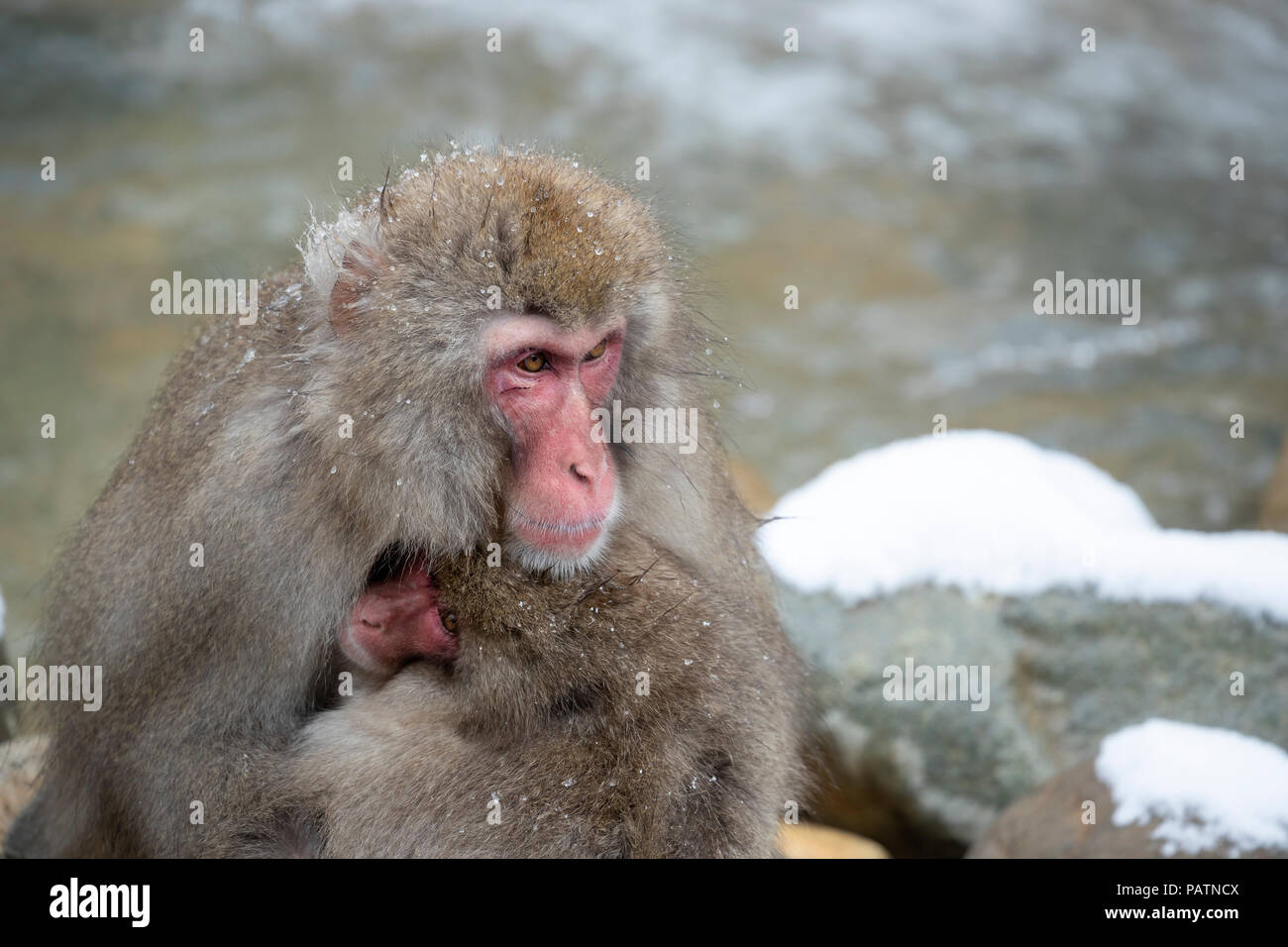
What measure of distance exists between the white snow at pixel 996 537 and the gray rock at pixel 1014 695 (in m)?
0.12

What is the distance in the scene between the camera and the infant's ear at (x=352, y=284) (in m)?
4.04

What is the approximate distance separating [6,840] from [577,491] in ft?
9.42

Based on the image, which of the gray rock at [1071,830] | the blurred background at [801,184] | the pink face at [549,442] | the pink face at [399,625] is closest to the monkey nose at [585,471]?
the pink face at [549,442]

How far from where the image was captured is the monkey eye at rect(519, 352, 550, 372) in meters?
4.01

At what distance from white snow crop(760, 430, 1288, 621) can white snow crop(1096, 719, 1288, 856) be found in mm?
1158

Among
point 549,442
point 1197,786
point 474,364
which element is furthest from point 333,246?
point 1197,786

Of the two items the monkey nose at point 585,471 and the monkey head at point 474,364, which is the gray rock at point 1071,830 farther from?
the monkey nose at point 585,471

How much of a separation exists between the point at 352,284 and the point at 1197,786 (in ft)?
10.4

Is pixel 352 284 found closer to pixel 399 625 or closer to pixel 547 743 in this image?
pixel 399 625

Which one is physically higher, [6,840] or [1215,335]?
[1215,335]

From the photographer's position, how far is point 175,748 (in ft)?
13.7

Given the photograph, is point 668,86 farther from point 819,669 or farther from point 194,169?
point 819,669

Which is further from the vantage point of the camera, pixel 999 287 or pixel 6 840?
pixel 999 287

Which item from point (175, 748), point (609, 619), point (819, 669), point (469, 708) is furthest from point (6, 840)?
point (819, 669)
